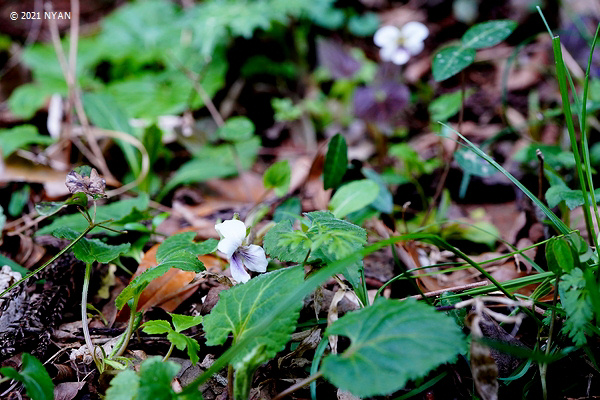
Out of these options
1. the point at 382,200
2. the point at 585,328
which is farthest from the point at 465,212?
the point at 585,328

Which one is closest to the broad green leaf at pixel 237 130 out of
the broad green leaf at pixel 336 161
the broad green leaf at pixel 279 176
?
the broad green leaf at pixel 279 176

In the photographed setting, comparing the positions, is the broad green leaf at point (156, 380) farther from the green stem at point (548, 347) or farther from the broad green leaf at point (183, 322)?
the green stem at point (548, 347)

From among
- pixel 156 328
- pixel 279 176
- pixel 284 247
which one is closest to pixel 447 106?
pixel 279 176

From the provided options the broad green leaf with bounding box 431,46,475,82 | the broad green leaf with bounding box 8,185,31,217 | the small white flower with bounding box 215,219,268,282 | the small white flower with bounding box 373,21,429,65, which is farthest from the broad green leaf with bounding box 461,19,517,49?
the broad green leaf with bounding box 8,185,31,217

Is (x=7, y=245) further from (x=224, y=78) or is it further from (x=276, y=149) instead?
(x=224, y=78)

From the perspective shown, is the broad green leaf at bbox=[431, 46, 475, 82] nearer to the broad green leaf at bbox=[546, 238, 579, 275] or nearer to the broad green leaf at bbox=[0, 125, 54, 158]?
the broad green leaf at bbox=[546, 238, 579, 275]
